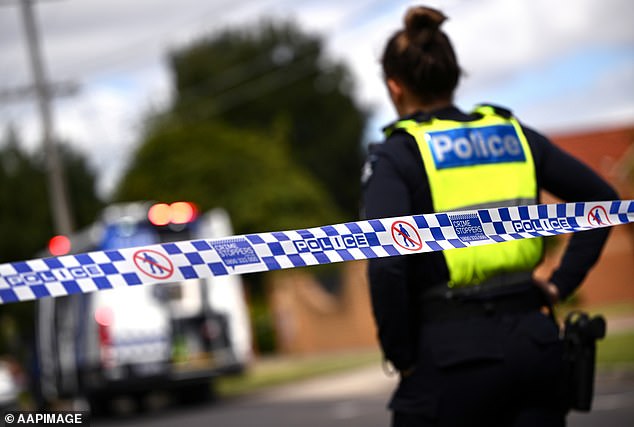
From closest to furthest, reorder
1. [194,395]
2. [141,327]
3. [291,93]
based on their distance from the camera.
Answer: [141,327]
[194,395]
[291,93]

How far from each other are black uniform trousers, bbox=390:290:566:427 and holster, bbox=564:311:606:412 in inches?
4.1

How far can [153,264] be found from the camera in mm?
3338

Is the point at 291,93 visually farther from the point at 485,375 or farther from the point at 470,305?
the point at 485,375

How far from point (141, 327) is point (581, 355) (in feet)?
42.9

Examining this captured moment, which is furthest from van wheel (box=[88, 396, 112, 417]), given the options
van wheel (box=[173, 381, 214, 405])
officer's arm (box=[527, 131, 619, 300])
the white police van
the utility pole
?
officer's arm (box=[527, 131, 619, 300])

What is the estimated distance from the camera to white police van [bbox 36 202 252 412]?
1603cm

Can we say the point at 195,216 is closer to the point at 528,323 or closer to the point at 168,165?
the point at 528,323

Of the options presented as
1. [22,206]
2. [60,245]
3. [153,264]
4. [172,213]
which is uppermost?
[153,264]

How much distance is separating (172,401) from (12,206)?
26.9 metres

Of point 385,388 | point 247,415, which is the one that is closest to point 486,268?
point 247,415

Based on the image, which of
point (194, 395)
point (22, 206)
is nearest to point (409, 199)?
point (194, 395)

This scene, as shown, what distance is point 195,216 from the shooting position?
54.7 feet

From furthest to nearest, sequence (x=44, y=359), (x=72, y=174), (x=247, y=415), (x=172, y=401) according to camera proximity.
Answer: (x=72, y=174), (x=172, y=401), (x=44, y=359), (x=247, y=415)

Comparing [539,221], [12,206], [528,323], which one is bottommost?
[12,206]
